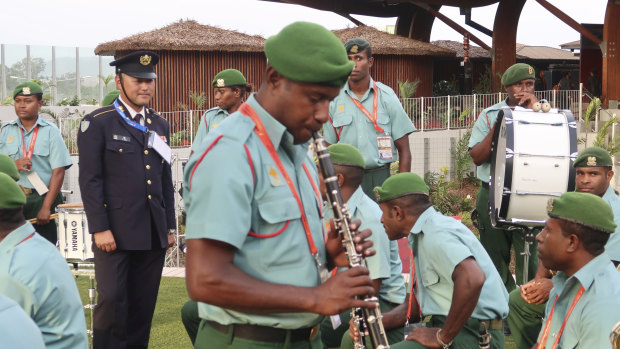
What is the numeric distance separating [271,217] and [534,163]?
14.2ft

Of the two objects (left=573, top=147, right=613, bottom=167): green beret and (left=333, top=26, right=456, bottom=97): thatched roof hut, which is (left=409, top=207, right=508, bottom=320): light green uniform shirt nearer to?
(left=573, top=147, right=613, bottom=167): green beret

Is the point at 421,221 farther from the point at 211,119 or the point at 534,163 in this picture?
the point at 211,119

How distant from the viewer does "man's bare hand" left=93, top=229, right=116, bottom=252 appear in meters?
5.95

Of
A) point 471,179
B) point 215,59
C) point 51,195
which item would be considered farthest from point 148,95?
point 215,59

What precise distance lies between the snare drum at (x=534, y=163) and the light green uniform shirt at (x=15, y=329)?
532 cm

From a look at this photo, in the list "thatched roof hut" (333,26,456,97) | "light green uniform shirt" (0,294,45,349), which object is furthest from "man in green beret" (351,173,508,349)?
"thatched roof hut" (333,26,456,97)

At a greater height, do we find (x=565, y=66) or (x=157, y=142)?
(x=565, y=66)

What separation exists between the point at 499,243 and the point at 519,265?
0.89ft

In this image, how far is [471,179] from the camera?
1780 cm

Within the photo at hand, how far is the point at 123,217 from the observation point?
6.07m

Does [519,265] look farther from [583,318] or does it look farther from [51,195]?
[51,195]

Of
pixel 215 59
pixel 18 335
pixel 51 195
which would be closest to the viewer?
pixel 18 335

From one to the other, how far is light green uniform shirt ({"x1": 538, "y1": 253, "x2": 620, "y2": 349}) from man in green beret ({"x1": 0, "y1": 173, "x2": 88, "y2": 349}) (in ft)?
8.05

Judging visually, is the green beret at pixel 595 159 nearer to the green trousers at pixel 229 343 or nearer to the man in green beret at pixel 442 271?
the man in green beret at pixel 442 271
